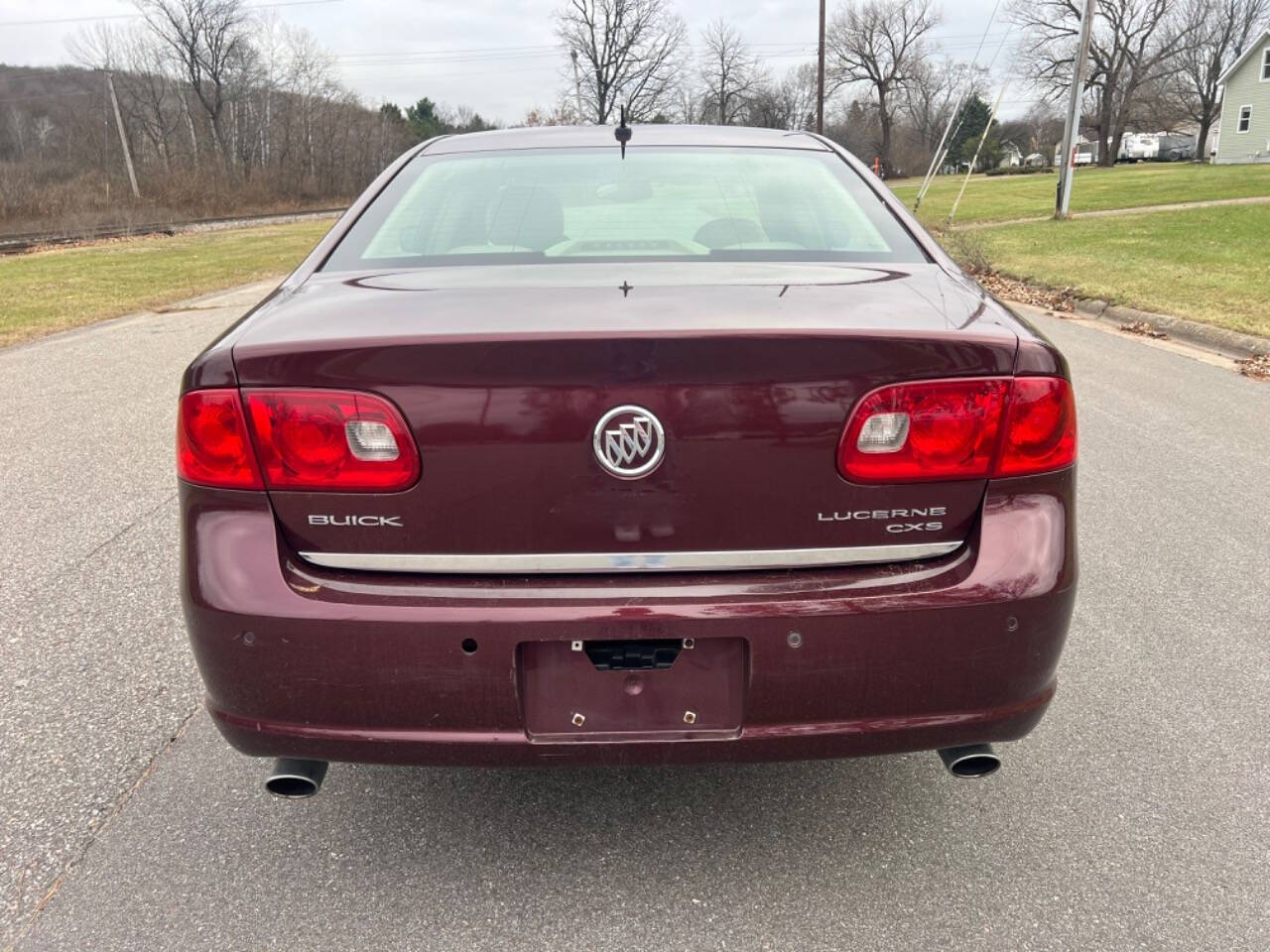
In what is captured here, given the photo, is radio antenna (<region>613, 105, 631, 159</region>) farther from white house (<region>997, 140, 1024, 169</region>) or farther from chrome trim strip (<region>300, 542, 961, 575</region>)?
white house (<region>997, 140, 1024, 169</region>)

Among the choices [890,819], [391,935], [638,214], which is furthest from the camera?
[638,214]

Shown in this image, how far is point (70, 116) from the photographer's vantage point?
7012cm

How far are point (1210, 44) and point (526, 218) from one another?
275ft

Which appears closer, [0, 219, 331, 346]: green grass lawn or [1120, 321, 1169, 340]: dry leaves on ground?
[1120, 321, 1169, 340]: dry leaves on ground

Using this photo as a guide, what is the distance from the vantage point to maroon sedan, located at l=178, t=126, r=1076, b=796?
1.78 metres

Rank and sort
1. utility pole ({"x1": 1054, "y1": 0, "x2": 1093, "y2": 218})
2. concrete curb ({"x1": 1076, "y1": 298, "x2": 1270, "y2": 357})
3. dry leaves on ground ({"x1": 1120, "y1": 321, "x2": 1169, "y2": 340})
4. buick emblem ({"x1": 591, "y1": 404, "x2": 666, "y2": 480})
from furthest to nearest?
utility pole ({"x1": 1054, "y1": 0, "x2": 1093, "y2": 218}), dry leaves on ground ({"x1": 1120, "y1": 321, "x2": 1169, "y2": 340}), concrete curb ({"x1": 1076, "y1": 298, "x2": 1270, "y2": 357}), buick emblem ({"x1": 591, "y1": 404, "x2": 666, "y2": 480})

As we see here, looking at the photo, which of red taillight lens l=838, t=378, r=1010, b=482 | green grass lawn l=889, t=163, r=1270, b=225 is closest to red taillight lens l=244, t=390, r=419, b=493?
red taillight lens l=838, t=378, r=1010, b=482

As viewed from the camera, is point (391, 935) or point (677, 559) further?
point (391, 935)

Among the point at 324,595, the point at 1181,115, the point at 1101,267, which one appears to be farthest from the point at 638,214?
the point at 1181,115

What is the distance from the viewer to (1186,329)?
9516 mm

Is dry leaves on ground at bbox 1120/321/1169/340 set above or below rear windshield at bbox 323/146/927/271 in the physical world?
below

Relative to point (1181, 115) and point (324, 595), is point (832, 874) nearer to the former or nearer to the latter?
point (324, 595)

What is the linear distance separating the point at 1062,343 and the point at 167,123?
72844 mm

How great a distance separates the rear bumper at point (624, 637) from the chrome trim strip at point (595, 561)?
0.9 inches
